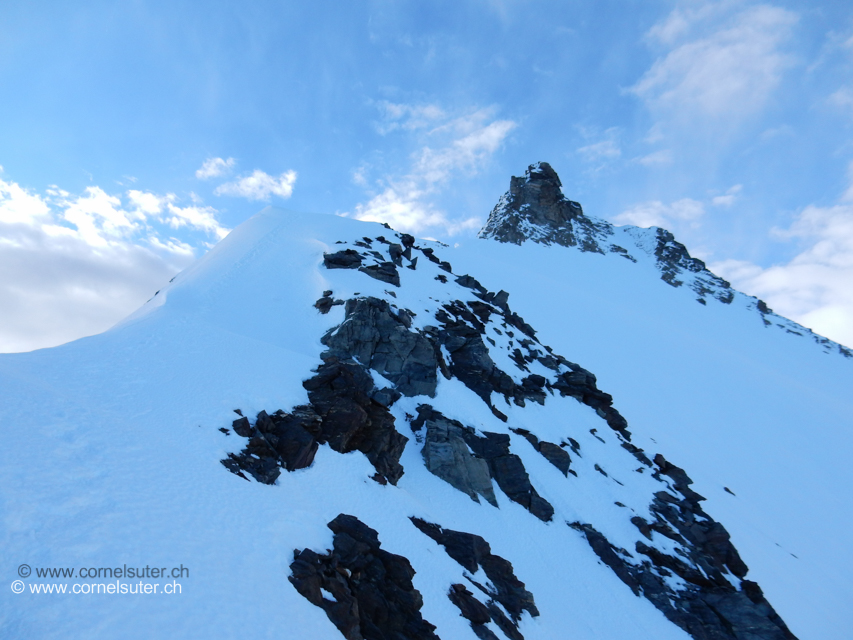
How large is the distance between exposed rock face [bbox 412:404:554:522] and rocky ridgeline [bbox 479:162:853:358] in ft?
216

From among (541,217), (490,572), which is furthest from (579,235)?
(490,572)

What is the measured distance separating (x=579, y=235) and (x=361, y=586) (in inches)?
3564

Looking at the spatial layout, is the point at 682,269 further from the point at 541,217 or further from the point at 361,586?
the point at 361,586

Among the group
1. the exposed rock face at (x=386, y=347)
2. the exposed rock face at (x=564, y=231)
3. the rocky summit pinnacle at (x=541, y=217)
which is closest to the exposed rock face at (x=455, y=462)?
the exposed rock face at (x=386, y=347)

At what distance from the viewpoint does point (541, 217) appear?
3600 inches

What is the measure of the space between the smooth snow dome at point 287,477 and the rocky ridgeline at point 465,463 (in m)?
0.64

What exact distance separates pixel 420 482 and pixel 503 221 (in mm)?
76639

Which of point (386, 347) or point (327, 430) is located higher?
point (386, 347)

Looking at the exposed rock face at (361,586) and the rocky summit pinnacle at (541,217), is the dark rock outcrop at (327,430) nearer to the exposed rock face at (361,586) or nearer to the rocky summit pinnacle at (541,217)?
the exposed rock face at (361,586)

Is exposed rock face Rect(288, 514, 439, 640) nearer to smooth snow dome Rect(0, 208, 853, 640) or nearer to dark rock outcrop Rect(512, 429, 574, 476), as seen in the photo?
smooth snow dome Rect(0, 208, 853, 640)

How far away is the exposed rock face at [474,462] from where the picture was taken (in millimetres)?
21359

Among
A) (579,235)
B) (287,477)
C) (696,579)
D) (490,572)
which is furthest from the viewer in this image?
(579,235)

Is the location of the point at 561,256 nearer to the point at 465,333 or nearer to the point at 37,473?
the point at 465,333

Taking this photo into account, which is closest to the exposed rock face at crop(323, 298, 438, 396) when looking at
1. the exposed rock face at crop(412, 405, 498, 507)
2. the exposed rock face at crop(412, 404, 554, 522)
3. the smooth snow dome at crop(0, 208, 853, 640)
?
the smooth snow dome at crop(0, 208, 853, 640)
